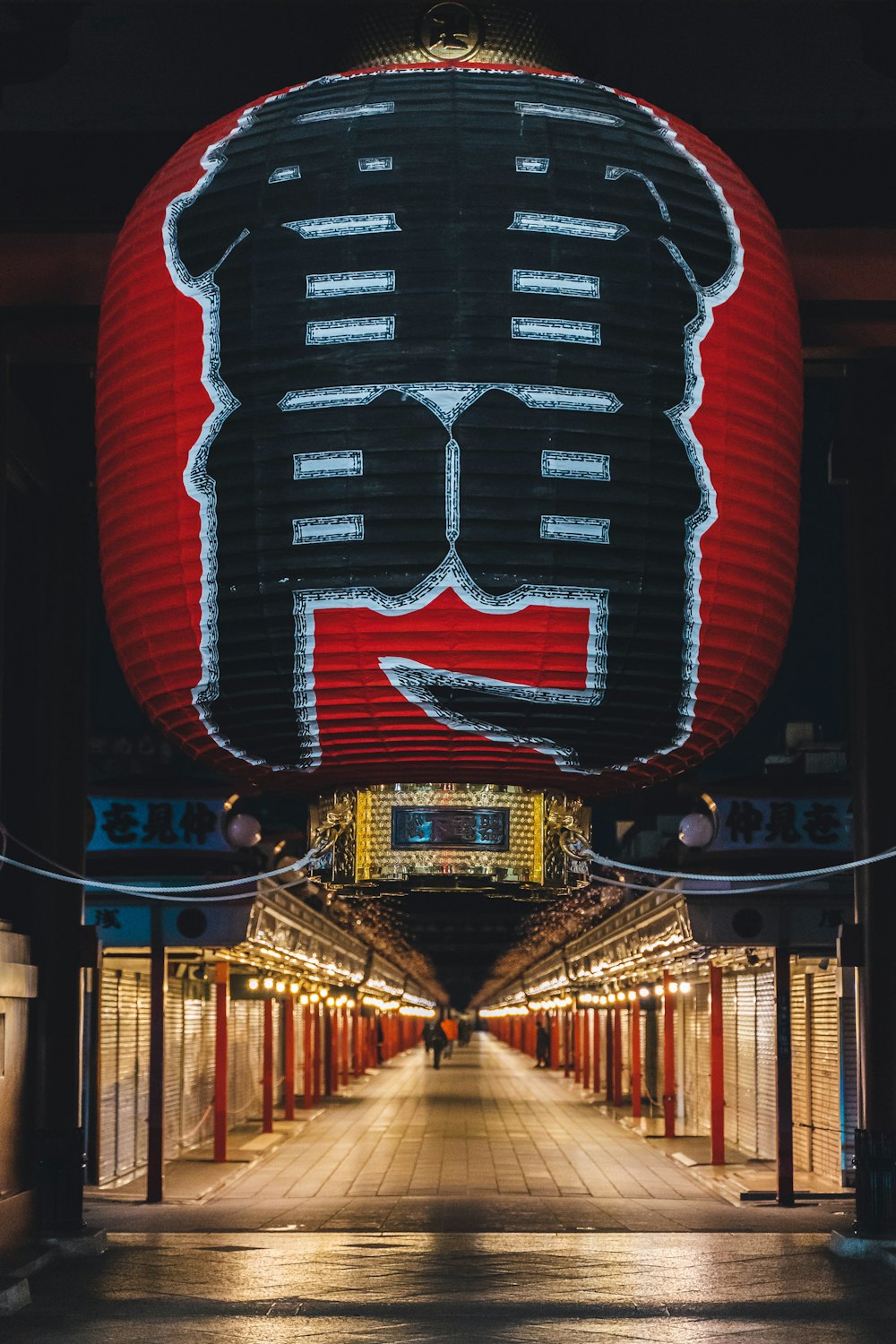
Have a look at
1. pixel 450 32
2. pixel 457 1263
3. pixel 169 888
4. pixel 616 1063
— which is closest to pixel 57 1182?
pixel 457 1263

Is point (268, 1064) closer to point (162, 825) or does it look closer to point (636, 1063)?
point (636, 1063)

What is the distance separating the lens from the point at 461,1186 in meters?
22.9

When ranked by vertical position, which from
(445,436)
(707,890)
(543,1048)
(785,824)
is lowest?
(543,1048)

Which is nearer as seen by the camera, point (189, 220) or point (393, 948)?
point (189, 220)

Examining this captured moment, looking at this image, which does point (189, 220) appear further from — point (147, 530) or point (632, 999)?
point (632, 999)

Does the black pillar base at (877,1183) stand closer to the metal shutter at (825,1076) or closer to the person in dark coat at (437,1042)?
the metal shutter at (825,1076)

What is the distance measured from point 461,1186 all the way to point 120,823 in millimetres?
6925

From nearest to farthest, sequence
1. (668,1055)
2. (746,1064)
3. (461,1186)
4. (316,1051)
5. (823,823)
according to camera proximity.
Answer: (823,823), (461,1186), (746,1064), (668,1055), (316,1051)

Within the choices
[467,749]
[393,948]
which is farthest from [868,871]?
[393,948]

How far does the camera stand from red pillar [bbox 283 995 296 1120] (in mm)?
36250

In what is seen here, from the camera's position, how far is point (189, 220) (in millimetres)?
5699

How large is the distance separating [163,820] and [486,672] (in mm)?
15238

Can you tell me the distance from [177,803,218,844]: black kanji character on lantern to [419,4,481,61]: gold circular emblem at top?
573 inches

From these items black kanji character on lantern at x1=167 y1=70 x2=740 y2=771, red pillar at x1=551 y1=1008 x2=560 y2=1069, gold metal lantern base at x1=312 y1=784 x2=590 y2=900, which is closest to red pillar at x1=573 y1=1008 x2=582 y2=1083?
red pillar at x1=551 y1=1008 x2=560 y2=1069
